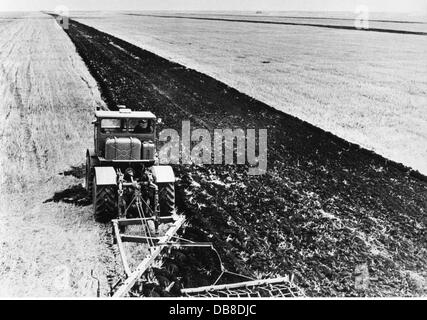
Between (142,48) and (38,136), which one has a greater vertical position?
(142,48)

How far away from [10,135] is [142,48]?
23522 mm

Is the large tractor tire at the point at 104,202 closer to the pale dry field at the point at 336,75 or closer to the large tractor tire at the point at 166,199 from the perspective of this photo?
the large tractor tire at the point at 166,199

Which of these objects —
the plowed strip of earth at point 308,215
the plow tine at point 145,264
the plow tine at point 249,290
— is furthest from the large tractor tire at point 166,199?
the plow tine at point 249,290

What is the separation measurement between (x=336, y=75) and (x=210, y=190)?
59.7 feet

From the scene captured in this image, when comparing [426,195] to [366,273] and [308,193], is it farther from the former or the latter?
[366,273]

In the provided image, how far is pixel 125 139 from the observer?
1016cm

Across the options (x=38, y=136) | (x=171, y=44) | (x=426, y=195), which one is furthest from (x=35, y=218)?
(x=171, y=44)

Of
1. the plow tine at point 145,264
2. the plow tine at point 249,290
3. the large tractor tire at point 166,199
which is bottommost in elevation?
the plow tine at point 249,290

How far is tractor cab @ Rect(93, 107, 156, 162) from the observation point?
10125 mm

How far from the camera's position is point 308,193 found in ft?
37.4

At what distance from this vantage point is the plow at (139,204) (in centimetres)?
745

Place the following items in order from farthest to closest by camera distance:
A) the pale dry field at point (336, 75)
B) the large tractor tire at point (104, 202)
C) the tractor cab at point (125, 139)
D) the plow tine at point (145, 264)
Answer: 1. the pale dry field at point (336, 75)
2. the tractor cab at point (125, 139)
3. the large tractor tire at point (104, 202)
4. the plow tine at point (145, 264)
